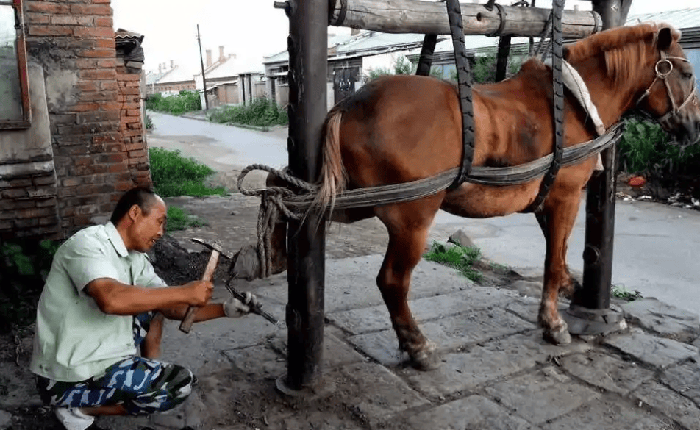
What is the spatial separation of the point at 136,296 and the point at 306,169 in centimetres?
102

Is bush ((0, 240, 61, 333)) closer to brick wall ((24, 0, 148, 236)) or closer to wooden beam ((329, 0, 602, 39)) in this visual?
brick wall ((24, 0, 148, 236))

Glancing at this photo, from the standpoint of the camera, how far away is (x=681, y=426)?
298 centimetres

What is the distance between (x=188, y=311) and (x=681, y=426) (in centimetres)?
A: 234

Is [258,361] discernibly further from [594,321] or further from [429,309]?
[594,321]

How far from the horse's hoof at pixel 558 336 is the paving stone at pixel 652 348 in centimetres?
28

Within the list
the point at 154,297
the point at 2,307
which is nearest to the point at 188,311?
the point at 154,297

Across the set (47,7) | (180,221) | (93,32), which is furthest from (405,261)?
(180,221)

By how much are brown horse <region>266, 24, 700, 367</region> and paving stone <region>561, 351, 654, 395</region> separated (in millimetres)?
208

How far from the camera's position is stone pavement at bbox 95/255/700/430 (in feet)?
9.71

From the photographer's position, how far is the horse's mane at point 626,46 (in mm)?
3588

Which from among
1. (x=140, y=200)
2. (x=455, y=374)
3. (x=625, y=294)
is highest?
(x=140, y=200)

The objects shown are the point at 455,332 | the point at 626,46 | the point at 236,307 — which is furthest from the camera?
the point at 455,332

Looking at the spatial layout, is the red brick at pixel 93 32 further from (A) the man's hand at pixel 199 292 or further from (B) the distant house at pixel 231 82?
(B) the distant house at pixel 231 82

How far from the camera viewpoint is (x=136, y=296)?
2.31 meters
